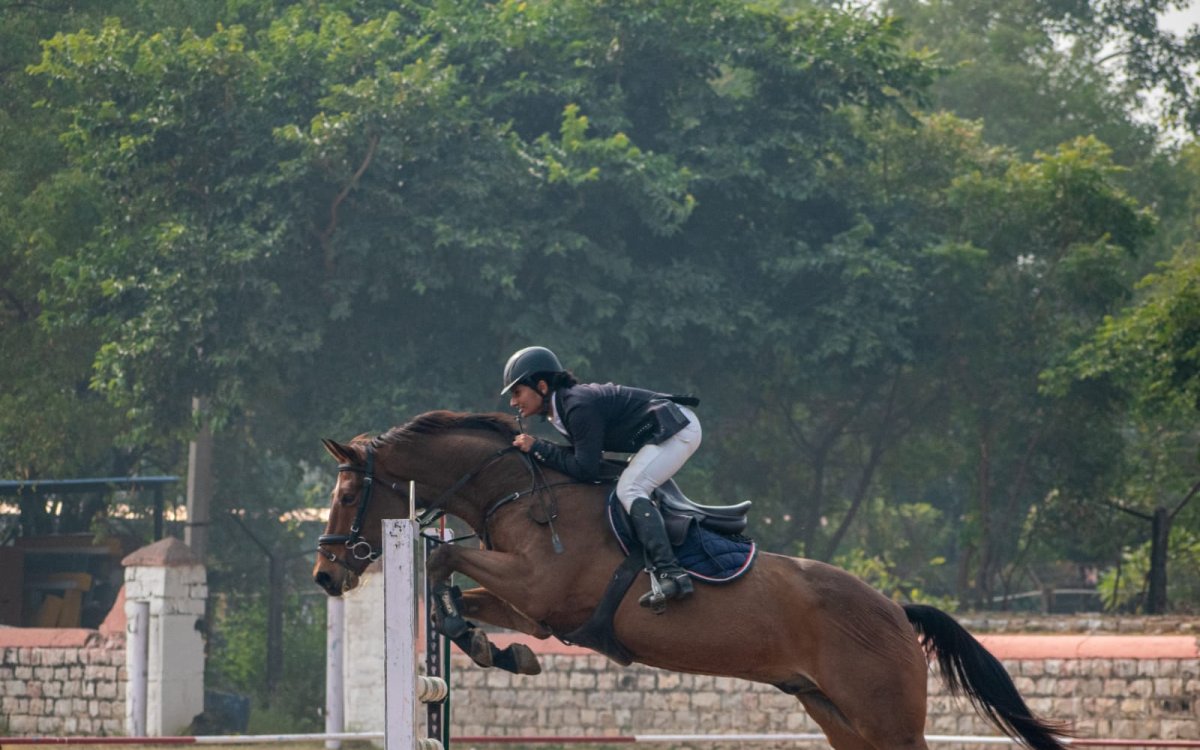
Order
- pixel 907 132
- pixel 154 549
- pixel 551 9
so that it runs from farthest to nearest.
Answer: pixel 907 132
pixel 551 9
pixel 154 549

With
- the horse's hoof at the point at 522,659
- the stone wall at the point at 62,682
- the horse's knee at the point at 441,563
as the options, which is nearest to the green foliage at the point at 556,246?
the stone wall at the point at 62,682

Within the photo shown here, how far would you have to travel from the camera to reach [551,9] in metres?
21.9

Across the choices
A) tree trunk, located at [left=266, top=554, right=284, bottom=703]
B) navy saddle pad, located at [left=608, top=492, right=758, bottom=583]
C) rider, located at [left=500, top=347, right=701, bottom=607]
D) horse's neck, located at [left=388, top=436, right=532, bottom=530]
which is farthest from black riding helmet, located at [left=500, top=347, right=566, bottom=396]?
tree trunk, located at [left=266, top=554, right=284, bottom=703]

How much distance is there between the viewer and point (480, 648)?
22.4ft

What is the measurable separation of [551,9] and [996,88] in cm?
1698

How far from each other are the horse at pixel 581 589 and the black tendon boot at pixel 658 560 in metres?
0.10

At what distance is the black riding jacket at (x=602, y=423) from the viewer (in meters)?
7.23

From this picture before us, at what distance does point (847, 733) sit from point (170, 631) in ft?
34.6

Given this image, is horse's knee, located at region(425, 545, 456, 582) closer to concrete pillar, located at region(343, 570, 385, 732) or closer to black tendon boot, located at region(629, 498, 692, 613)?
black tendon boot, located at region(629, 498, 692, 613)

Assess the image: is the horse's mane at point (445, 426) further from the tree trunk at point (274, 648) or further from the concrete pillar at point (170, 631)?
the tree trunk at point (274, 648)

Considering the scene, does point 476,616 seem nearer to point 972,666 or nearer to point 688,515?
point 688,515

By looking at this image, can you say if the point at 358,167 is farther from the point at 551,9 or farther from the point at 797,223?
the point at 797,223

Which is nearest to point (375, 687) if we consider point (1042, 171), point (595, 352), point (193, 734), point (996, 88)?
point (193, 734)

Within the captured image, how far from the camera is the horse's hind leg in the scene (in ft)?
24.2
